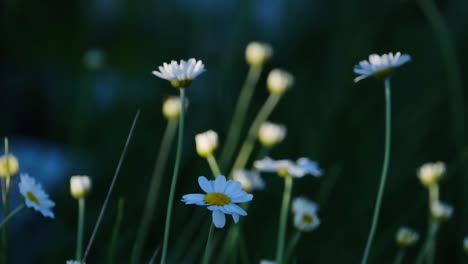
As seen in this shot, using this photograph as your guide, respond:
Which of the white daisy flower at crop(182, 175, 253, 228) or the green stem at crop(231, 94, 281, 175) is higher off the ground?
the green stem at crop(231, 94, 281, 175)

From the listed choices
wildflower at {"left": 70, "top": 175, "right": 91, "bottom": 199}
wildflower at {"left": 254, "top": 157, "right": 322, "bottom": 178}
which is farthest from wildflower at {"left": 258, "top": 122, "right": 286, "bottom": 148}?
wildflower at {"left": 70, "top": 175, "right": 91, "bottom": 199}

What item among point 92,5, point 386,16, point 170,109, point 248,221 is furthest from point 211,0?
point 170,109

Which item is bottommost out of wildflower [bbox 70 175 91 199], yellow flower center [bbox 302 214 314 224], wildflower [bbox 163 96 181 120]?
yellow flower center [bbox 302 214 314 224]

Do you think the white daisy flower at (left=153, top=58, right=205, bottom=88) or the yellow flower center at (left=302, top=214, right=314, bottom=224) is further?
the yellow flower center at (left=302, top=214, right=314, bottom=224)

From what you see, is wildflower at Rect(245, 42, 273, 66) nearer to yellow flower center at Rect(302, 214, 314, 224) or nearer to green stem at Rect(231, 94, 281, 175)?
green stem at Rect(231, 94, 281, 175)

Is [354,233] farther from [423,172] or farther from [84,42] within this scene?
[84,42]

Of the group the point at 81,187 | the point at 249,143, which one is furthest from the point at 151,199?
the point at 81,187

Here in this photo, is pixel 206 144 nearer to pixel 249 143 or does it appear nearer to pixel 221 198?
pixel 221 198

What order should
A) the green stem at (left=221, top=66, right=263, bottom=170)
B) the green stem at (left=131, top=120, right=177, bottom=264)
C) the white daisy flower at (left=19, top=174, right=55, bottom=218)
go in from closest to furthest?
the white daisy flower at (left=19, top=174, right=55, bottom=218)
the green stem at (left=131, top=120, right=177, bottom=264)
the green stem at (left=221, top=66, right=263, bottom=170)
